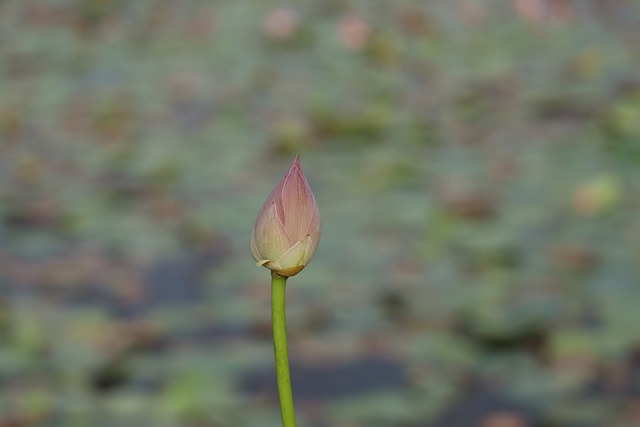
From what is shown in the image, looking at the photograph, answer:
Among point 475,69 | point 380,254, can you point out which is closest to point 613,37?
point 475,69

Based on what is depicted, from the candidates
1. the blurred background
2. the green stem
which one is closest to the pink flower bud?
the green stem

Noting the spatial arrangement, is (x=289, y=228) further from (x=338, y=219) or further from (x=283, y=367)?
(x=338, y=219)

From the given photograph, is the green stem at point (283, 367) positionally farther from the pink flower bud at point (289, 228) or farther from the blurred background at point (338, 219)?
the blurred background at point (338, 219)

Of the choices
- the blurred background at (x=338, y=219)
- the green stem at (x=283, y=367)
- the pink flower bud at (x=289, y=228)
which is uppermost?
the blurred background at (x=338, y=219)

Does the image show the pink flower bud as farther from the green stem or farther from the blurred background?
the blurred background

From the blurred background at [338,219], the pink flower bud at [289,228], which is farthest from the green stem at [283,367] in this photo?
the blurred background at [338,219]

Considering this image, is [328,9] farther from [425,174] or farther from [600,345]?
[600,345]
